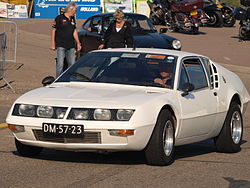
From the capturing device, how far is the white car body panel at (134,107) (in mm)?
8211

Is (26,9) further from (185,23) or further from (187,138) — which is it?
(187,138)

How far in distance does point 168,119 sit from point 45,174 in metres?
1.52

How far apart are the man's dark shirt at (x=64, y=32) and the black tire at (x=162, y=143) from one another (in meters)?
6.48

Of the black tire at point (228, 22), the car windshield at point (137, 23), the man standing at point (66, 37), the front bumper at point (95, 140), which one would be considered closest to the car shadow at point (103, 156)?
the front bumper at point (95, 140)

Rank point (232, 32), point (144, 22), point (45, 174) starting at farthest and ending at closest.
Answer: point (232, 32), point (144, 22), point (45, 174)

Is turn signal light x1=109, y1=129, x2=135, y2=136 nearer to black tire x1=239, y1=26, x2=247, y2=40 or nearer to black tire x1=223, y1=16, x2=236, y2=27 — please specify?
black tire x1=239, y1=26, x2=247, y2=40

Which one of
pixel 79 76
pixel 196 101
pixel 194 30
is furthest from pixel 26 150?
pixel 194 30

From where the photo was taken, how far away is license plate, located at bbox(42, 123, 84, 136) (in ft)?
26.8

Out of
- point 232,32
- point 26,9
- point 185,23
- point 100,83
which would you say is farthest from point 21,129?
point 26,9

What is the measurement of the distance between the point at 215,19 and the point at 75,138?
27859 millimetres

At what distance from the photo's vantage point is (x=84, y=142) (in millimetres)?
8250

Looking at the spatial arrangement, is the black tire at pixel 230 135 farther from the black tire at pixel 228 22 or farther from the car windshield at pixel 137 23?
the black tire at pixel 228 22

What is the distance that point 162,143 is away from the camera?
848 centimetres

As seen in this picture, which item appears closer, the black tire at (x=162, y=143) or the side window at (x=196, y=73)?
the black tire at (x=162, y=143)
